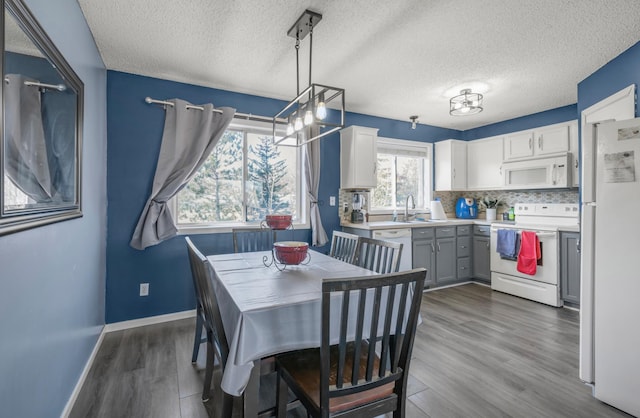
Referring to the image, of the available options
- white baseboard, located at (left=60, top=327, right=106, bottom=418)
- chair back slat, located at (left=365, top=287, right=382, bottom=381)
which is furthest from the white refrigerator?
white baseboard, located at (left=60, top=327, right=106, bottom=418)

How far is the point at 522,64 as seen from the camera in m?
2.83

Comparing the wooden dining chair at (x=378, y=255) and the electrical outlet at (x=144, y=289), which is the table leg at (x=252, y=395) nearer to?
the wooden dining chair at (x=378, y=255)

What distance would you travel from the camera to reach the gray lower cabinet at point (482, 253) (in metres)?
4.33

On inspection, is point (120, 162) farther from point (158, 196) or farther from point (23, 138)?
point (23, 138)

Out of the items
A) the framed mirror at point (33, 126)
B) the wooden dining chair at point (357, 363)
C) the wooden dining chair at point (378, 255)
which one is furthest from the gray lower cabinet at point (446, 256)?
the framed mirror at point (33, 126)

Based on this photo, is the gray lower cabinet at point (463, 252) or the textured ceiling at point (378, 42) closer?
the textured ceiling at point (378, 42)

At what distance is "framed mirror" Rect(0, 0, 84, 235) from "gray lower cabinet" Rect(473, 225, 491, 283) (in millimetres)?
4597

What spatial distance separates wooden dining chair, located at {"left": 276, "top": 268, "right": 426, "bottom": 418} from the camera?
3.60 feet

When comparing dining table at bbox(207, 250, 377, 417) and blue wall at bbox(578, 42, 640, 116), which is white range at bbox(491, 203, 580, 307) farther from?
dining table at bbox(207, 250, 377, 417)

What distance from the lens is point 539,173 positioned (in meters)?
4.05

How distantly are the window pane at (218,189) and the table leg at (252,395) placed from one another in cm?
239

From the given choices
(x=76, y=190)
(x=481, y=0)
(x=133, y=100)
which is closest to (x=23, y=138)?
(x=76, y=190)

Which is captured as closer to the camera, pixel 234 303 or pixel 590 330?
pixel 234 303

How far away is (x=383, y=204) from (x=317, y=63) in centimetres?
248
